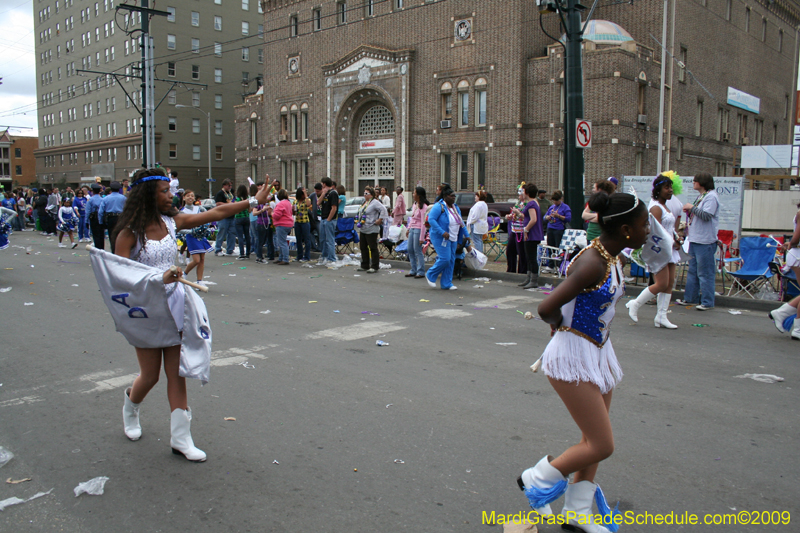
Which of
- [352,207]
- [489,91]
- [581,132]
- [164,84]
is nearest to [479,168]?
[489,91]

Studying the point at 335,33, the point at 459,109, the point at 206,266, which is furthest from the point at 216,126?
the point at 206,266

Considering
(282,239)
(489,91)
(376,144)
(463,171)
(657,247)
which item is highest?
(489,91)

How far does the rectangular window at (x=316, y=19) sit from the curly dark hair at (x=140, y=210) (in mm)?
39404

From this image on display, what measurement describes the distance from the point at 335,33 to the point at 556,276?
3141 cm

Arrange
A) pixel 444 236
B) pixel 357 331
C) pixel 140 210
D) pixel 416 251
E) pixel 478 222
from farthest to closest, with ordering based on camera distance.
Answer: pixel 478 222, pixel 416 251, pixel 444 236, pixel 357 331, pixel 140 210

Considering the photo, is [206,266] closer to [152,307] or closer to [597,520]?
[152,307]

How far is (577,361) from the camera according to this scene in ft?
9.73

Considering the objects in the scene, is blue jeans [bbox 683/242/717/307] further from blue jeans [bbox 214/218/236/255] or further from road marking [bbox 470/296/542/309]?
blue jeans [bbox 214/218/236/255]

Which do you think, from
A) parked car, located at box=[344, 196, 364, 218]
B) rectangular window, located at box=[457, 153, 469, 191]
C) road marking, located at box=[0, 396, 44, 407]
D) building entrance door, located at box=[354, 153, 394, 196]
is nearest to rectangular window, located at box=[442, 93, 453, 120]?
rectangular window, located at box=[457, 153, 469, 191]

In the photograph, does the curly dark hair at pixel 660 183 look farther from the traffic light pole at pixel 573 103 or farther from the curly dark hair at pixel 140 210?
the curly dark hair at pixel 140 210

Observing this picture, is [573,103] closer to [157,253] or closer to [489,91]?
[157,253]

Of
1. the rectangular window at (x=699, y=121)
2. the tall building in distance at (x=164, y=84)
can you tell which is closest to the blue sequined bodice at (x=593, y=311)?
the rectangular window at (x=699, y=121)

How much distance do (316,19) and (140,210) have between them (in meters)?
39.9

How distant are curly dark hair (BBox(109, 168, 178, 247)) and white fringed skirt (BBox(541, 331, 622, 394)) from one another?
2.64 meters
